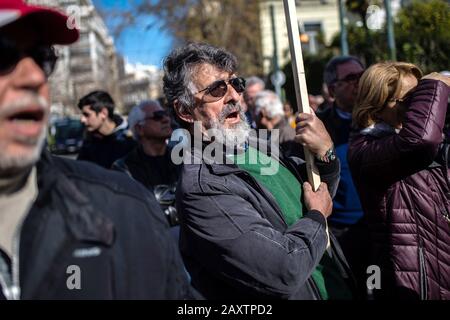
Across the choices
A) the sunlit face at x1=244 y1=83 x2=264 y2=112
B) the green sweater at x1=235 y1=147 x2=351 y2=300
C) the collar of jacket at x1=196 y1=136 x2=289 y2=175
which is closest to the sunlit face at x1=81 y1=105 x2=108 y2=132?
the sunlit face at x1=244 y1=83 x2=264 y2=112

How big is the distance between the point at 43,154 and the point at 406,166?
1.85 meters

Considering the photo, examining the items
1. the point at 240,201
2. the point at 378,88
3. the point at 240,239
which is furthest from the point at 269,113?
the point at 240,239

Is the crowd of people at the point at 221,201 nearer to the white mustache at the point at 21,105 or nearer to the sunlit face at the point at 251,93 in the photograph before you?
the white mustache at the point at 21,105

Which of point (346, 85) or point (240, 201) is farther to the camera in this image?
point (346, 85)

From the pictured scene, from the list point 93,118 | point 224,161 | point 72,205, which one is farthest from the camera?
point 93,118

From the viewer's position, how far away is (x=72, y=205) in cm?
151

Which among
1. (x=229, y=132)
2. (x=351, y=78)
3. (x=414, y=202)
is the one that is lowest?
(x=414, y=202)

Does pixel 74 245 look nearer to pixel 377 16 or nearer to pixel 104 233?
pixel 104 233

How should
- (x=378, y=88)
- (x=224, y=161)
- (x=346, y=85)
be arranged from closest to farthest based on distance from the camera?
(x=224, y=161) → (x=378, y=88) → (x=346, y=85)

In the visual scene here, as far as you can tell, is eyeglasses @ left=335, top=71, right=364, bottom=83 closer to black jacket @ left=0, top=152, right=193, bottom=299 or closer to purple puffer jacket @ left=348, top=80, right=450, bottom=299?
purple puffer jacket @ left=348, top=80, right=450, bottom=299

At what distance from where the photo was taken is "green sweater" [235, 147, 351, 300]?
2.56m

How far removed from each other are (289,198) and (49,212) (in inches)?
53.0

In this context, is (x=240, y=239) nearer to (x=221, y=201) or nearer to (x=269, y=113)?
(x=221, y=201)
